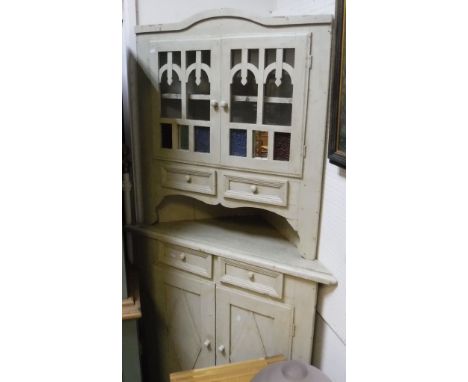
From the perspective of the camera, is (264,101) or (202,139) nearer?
(264,101)

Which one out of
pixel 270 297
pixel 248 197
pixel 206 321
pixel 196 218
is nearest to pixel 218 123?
pixel 248 197

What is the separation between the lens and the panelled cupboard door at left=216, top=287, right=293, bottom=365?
1.39 meters

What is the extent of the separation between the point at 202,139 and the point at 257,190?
313mm

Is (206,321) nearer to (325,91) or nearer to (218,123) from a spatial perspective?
(218,123)

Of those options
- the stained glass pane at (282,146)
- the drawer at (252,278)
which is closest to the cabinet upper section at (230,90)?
the stained glass pane at (282,146)

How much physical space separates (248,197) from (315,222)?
271 mm

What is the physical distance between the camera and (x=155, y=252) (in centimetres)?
167

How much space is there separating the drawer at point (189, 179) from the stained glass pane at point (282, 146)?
0.28m

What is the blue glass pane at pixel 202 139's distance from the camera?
57.6 inches

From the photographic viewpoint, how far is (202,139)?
1.48 meters

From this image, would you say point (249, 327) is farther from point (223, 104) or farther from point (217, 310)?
point (223, 104)

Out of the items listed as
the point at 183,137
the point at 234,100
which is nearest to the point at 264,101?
the point at 234,100

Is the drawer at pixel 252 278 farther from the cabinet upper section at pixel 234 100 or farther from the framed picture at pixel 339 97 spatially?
the framed picture at pixel 339 97
